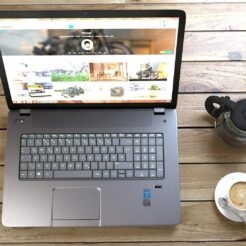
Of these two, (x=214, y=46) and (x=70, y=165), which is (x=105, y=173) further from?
(x=214, y=46)

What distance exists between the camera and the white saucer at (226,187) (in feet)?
2.95

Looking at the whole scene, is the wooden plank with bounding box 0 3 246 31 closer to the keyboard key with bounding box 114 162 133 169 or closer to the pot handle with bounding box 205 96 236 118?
the pot handle with bounding box 205 96 236 118

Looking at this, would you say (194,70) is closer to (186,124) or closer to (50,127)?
(186,124)

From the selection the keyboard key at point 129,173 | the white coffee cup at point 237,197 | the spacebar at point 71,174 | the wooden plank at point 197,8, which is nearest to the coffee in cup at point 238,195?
the white coffee cup at point 237,197

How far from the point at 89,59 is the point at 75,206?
0.34 m

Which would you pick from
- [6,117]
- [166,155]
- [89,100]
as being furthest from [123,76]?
[6,117]

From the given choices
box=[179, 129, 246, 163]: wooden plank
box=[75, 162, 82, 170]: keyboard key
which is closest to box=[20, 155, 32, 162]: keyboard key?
box=[75, 162, 82, 170]: keyboard key

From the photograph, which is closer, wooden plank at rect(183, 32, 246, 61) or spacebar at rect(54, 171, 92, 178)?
spacebar at rect(54, 171, 92, 178)

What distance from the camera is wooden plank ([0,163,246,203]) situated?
93 cm

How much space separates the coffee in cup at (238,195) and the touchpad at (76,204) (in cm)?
31

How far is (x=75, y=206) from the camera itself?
90 cm

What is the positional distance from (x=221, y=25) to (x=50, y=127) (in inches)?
21.5

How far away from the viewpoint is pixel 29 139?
930mm

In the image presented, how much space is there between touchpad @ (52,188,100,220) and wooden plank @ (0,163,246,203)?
15 centimetres
